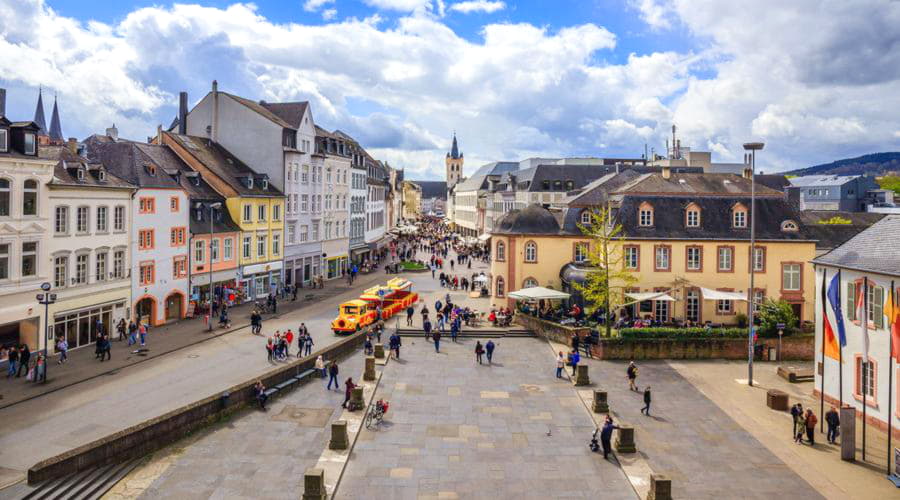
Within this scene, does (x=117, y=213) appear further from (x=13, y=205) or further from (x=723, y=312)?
(x=723, y=312)

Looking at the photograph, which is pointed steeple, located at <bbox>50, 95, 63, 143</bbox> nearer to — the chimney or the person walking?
the chimney

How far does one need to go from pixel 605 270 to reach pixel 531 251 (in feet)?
28.6

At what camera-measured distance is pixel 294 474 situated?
20062mm

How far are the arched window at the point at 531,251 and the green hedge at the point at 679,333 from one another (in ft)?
39.5

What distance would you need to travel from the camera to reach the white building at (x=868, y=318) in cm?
2462

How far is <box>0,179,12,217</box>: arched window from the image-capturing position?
99.6 feet

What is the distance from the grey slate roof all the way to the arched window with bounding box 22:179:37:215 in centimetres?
3620

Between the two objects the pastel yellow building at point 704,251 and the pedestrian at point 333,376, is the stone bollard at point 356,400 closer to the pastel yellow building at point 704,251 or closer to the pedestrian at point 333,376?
the pedestrian at point 333,376

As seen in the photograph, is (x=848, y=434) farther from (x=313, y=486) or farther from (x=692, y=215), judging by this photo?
(x=692, y=215)

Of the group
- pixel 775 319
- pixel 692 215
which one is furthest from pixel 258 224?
pixel 775 319

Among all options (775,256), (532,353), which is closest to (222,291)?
(532,353)

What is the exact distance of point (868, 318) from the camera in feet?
85.7

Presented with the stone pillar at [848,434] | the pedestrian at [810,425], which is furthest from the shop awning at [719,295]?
the stone pillar at [848,434]

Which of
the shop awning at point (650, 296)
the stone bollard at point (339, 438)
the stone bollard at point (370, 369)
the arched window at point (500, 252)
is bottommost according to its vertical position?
the stone bollard at point (339, 438)
